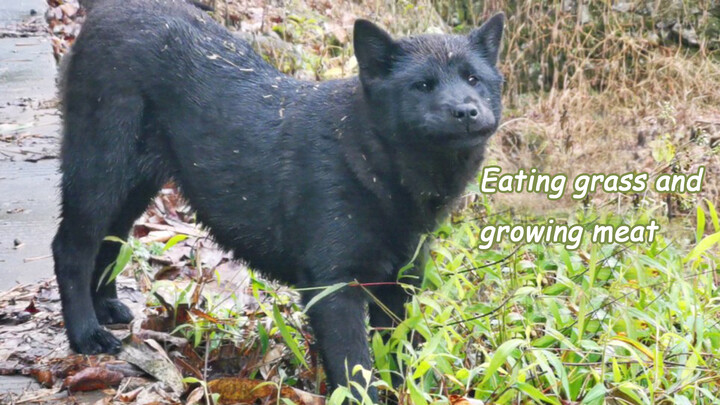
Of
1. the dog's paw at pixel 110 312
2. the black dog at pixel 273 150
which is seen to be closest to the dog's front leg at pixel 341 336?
the black dog at pixel 273 150

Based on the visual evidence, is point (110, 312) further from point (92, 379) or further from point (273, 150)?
point (273, 150)

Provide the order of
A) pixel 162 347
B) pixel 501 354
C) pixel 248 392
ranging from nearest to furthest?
1. pixel 501 354
2. pixel 248 392
3. pixel 162 347

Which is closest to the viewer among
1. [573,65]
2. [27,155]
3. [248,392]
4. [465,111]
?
[465,111]

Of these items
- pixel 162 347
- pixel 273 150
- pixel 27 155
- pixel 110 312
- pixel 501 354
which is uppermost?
pixel 273 150

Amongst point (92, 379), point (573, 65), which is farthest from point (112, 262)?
point (573, 65)

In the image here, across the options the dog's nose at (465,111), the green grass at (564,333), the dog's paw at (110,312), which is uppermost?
the dog's nose at (465,111)

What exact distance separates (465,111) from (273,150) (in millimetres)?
798

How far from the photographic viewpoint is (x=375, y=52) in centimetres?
357

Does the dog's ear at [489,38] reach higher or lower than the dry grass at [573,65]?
higher

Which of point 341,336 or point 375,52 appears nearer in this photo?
point 341,336

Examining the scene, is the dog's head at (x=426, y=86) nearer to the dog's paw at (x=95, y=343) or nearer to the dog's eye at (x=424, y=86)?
the dog's eye at (x=424, y=86)

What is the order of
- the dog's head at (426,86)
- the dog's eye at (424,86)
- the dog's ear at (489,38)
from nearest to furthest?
the dog's head at (426,86)
the dog's eye at (424,86)
the dog's ear at (489,38)

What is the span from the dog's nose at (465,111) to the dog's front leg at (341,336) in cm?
71

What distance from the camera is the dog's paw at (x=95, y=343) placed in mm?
3893
